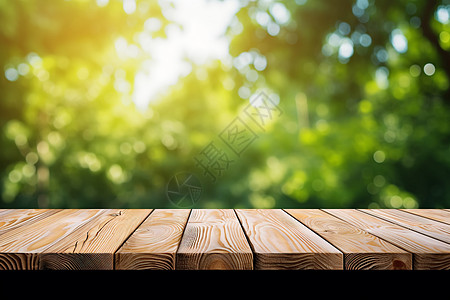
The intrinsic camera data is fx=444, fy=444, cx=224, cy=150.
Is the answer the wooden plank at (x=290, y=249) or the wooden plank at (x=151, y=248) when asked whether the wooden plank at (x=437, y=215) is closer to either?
the wooden plank at (x=290, y=249)

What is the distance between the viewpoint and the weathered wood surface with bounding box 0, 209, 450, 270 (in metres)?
0.75

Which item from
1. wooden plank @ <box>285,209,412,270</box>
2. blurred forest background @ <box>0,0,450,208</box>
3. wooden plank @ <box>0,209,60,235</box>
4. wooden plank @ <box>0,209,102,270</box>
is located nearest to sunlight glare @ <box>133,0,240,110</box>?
blurred forest background @ <box>0,0,450,208</box>

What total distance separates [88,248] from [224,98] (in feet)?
23.4

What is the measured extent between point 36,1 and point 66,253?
313 centimetres

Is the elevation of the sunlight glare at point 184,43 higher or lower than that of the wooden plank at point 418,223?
higher

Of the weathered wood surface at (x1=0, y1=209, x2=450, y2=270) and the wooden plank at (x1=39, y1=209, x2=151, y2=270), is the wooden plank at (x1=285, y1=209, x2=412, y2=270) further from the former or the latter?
the wooden plank at (x1=39, y1=209, x2=151, y2=270)

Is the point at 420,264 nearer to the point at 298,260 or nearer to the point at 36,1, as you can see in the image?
the point at 298,260

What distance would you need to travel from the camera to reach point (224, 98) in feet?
25.7

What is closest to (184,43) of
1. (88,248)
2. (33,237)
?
(33,237)

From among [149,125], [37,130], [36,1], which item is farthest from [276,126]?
[36,1]

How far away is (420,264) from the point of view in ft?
2.54

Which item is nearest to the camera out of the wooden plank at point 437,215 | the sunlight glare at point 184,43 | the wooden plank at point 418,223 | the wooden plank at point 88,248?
the wooden plank at point 88,248

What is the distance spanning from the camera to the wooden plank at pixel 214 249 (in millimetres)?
752

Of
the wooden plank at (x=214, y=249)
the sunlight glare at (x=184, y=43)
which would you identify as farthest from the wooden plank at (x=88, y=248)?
the sunlight glare at (x=184, y=43)
